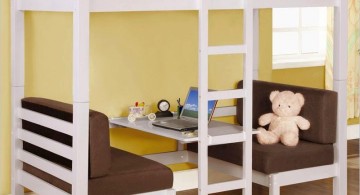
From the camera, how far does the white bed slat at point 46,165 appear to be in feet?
12.0

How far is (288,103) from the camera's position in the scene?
4504mm

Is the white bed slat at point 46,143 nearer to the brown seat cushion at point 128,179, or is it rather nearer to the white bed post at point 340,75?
the brown seat cushion at point 128,179

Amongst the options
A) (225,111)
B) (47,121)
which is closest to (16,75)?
(47,121)

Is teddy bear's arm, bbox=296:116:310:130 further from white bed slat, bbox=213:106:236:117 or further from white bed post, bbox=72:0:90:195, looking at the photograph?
white bed post, bbox=72:0:90:195

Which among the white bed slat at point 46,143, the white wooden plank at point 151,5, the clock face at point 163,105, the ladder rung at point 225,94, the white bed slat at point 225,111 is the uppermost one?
the white wooden plank at point 151,5

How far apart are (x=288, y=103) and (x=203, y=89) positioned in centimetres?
83

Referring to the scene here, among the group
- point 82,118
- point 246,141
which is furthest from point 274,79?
point 82,118

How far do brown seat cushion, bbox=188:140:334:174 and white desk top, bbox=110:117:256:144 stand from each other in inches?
6.3

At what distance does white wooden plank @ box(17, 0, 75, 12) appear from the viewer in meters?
3.52

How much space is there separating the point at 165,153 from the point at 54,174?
1133 millimetres

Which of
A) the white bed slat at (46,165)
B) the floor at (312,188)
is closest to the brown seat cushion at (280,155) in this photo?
the floor at (312,188)

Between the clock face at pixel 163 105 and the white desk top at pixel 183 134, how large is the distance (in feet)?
0.56

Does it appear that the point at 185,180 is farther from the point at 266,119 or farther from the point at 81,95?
the point at 81,95

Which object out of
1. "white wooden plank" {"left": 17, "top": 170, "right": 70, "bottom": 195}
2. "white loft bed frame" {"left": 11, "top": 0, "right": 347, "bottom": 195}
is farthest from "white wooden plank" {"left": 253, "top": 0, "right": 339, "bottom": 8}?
"white wooden plank" {"left": 17, "top": 170, "right": 70, "bottom": 195}
